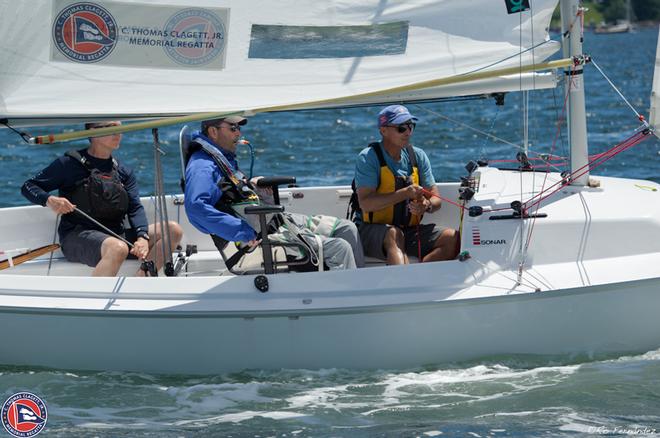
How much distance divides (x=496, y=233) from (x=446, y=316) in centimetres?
56

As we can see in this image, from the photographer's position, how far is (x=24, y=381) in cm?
A: 560

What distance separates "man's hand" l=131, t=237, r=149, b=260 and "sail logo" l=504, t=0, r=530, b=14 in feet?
8.17

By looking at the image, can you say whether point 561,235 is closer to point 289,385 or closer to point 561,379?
point 561,379

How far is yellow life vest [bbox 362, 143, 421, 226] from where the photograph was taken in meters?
5.88

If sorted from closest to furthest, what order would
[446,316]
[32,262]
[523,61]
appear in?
[446,316], [523,61], [32,262]

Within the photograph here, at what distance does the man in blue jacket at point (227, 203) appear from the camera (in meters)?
5.41

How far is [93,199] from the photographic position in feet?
20.4

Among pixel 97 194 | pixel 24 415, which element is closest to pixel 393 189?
pixel 97 194

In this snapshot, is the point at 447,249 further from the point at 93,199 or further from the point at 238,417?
the point at 93,199

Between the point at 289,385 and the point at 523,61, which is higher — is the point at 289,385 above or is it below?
below

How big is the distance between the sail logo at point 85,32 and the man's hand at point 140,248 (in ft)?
3.77

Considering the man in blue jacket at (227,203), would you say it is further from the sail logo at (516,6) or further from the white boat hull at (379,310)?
the sail logo at (516,6)

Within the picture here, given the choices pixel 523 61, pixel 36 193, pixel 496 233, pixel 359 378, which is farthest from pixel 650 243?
pixel 36 193

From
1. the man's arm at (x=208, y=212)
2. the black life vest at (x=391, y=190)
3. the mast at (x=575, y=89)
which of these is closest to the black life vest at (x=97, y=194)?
the man's arm at (x=208, y=212)
